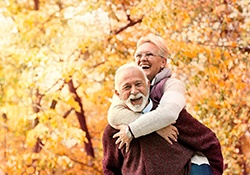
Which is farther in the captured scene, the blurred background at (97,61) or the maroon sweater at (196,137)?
the blurred background at (97,61)

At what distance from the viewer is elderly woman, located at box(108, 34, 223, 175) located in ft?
4.61

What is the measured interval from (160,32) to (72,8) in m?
1.27

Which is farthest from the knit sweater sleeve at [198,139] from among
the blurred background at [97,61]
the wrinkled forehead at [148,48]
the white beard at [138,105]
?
the blurred background at [97,61]

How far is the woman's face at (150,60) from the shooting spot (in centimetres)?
159

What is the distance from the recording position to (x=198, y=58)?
4.53 m

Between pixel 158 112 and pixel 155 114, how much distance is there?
0.03 ft

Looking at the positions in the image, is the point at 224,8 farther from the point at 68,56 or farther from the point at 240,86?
the point at 68,56

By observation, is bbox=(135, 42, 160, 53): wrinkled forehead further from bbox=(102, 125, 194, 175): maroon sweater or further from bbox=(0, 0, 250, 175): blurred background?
bbox=(0, 0, 250, 175): blurred background

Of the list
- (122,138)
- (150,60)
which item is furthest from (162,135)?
(150,60)

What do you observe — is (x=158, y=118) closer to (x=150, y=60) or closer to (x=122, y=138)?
(x=122, y=138)

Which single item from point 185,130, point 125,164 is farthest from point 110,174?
point 185,130

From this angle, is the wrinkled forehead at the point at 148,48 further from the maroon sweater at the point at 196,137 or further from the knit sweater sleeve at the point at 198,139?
the knit sweater sleeve at the point at 198,139

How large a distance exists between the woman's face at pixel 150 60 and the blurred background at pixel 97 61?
268 cm

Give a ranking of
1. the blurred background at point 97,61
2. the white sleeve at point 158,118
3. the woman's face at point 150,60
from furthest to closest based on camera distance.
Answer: the blurred background at point 97,61 < the woman's face at point 150,60 < the white sleeve at point 158,118
